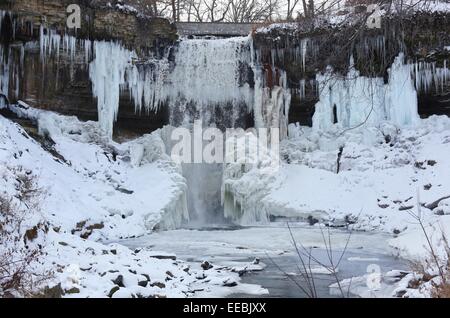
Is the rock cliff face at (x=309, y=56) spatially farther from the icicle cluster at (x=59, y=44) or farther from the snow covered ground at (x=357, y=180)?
the icicle cluster at (x=59, y=44)

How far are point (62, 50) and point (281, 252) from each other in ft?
34.2

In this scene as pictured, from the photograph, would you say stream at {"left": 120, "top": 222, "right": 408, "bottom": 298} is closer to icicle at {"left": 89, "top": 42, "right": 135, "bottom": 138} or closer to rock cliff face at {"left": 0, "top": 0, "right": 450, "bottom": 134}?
icicle at {"left": 89, "top": 42, "right": 135, "bottom": 138}

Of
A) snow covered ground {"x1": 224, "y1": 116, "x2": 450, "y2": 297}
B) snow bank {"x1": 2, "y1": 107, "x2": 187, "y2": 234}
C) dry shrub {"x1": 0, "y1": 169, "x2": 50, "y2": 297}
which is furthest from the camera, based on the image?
snow covered ground {"x1": 224, "y1": 116, "x2": 450, "y2": 297}

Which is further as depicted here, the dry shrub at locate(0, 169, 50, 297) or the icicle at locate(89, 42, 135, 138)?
the icicle at locate(89, 42, 135, 138)

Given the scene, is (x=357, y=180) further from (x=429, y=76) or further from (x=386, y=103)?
(x=429, y=76)

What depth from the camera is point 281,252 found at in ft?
31.3

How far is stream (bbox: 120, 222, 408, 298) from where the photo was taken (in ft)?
22.3

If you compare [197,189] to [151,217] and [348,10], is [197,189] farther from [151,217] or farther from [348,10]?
[348,10]

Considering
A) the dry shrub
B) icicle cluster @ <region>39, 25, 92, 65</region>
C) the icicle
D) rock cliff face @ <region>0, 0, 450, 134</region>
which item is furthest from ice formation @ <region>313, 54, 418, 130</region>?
the dry shrub

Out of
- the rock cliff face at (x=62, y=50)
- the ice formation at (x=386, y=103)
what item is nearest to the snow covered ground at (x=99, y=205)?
the rock cliff face at (x=62, y=50)

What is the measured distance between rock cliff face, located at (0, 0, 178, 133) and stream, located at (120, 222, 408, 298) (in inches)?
252

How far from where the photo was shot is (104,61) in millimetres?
16359
